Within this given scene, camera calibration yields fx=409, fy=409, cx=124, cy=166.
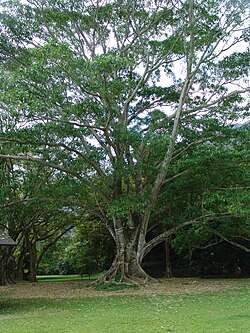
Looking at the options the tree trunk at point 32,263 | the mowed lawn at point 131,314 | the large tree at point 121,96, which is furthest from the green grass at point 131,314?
the tree trunk at point 32,263

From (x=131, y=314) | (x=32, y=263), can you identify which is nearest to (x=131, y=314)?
(x=131, y=314)

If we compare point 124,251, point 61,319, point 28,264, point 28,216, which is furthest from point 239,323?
point 28,264

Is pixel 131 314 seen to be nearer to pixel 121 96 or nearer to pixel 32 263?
pixel 121 96

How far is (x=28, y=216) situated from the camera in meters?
18.4

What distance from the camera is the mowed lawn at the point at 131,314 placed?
6.35 meters

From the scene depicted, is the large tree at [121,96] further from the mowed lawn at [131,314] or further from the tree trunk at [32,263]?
the tree trunk at [32,263]

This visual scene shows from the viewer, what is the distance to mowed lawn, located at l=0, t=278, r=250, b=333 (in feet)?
20.8

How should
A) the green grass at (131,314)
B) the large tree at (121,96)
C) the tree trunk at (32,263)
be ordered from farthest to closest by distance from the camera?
the tree trunk at (32,263), the large tree at (121,96), the green grass at (131,314)

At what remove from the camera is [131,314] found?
310 inches

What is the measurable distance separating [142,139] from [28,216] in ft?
25.0

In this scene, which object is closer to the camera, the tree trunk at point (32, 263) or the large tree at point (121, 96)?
the large tree at point (121, 96)

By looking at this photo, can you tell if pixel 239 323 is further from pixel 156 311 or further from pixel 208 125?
pixel 208 125

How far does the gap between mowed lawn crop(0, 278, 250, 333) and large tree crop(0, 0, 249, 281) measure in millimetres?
3281

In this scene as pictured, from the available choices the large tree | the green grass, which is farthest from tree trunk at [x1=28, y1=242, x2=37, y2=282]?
the green grass
